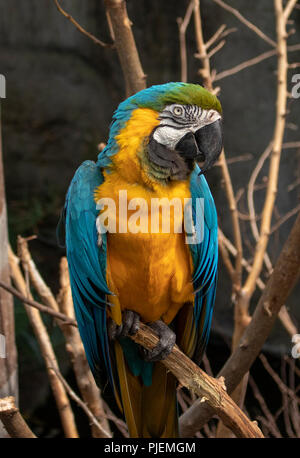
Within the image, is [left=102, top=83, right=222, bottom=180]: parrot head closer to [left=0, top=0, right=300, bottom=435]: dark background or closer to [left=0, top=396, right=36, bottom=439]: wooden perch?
[left=0, top=396, right=36, bottom=439]: wooden perch

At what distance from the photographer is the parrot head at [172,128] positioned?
0.92 m

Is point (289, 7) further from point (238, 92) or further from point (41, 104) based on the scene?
point (41, 104)

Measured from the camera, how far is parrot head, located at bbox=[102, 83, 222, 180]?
0.92 meters

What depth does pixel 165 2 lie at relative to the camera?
112 inches

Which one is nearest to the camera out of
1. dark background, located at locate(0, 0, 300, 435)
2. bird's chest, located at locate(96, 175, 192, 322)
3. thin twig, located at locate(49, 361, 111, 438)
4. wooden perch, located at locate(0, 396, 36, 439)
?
wooden perch, located at locate(0, 396, 36, 439)

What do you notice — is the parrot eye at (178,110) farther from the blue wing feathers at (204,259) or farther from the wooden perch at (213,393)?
the wooden perch at (213,393)

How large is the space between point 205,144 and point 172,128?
0.06 meters

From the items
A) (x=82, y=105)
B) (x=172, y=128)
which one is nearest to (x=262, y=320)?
(x=172, y=128)

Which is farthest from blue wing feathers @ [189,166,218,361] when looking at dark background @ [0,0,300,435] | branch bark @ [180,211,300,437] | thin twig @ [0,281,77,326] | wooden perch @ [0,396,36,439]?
dark background @ [0,0,300,435]

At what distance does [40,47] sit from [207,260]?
7.99ft

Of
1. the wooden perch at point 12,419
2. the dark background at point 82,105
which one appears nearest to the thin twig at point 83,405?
the wooden perch at point 12,419

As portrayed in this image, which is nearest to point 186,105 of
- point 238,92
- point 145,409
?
point 145,409

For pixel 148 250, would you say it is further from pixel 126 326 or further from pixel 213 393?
pixel 213 393

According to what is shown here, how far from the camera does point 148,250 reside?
0.99m
